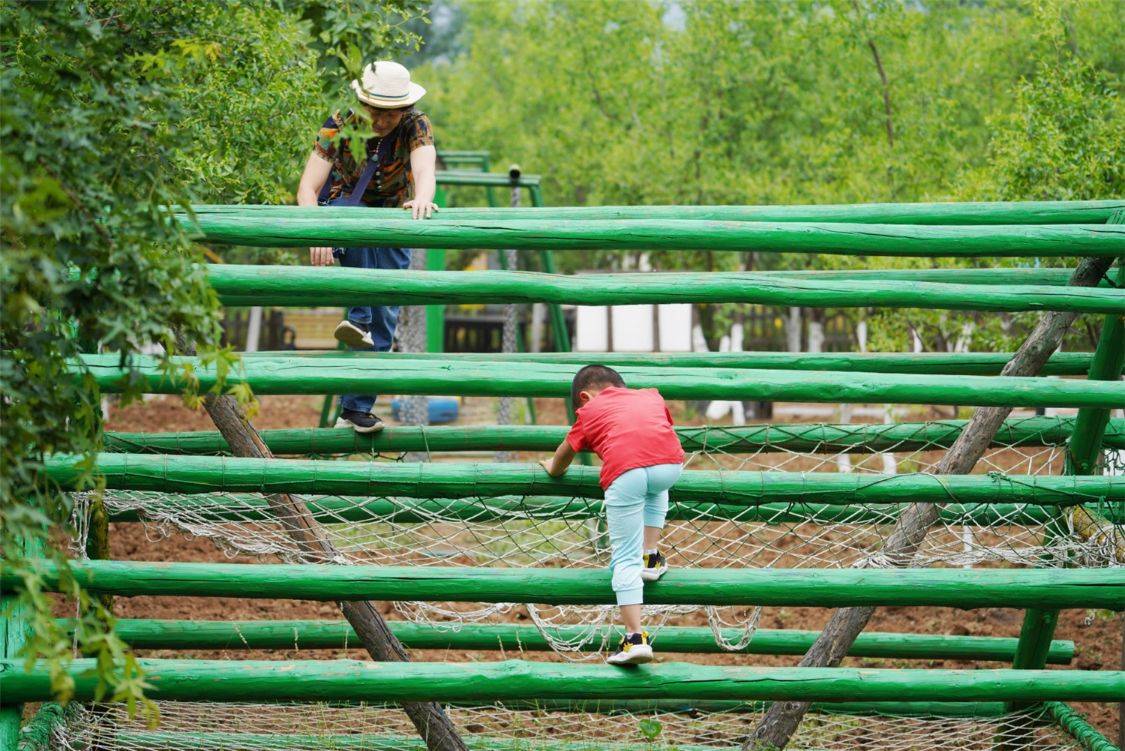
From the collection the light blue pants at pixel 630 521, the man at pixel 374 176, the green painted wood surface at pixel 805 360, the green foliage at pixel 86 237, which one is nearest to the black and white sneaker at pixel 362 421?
the man at pixel 374 176

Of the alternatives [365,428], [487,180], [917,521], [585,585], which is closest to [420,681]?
[585,585]

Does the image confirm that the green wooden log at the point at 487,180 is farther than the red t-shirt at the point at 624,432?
Yes

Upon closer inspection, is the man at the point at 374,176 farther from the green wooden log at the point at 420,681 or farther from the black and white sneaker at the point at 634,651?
the black and white sneaker at the point at 634,651

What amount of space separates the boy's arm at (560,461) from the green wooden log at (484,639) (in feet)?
5.38

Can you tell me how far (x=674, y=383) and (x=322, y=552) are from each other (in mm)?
1676

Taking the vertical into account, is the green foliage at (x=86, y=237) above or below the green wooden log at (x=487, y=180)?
below

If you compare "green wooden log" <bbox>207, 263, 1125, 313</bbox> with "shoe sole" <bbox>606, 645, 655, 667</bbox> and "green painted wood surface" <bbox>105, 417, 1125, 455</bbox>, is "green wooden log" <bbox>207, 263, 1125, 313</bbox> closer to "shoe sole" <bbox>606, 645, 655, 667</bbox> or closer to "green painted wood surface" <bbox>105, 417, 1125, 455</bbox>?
"green painted wood surface" <bbox>105, 417, 1125, 455</bbox>

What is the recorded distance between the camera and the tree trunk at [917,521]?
5.81 m

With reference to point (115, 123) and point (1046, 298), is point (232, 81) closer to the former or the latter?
point (115, 123)

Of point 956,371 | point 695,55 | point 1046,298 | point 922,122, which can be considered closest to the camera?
point 1046,298

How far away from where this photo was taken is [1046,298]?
538cm

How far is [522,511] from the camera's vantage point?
18.5ft

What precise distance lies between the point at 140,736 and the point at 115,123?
12.0 feet

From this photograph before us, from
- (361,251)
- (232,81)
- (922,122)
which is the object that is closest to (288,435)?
(361,251)
